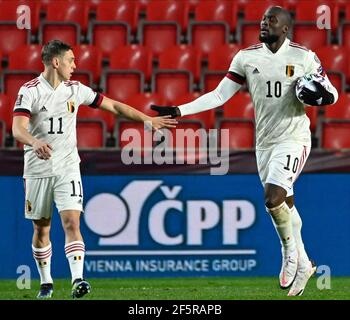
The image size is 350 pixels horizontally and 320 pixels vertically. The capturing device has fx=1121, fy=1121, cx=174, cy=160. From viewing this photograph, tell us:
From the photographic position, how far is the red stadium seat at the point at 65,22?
1519cm

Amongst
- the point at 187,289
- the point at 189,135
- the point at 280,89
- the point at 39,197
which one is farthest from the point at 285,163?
the point at 189,135

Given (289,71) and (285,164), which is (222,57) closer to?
(289,71)

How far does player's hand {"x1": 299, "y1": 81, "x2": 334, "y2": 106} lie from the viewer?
356 inches

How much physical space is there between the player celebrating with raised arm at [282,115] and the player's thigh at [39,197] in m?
1.13

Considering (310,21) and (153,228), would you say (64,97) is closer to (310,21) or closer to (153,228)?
(153,228)

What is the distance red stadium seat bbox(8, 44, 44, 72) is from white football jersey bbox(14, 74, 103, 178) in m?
5.29

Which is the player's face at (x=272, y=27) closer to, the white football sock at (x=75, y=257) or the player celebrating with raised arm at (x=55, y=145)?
the player celebrating with raised arm at (x=55, y=145)

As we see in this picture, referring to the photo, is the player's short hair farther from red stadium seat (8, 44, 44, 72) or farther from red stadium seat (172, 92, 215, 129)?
red stadium seat (8, 44, 44, 72)

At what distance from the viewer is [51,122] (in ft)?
30.7

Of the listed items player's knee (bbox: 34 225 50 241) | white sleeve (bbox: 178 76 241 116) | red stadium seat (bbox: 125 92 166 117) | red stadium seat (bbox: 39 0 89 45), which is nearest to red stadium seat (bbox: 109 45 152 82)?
red stadium seat (bbox: 39 0 89 45)

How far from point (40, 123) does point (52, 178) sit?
47cm

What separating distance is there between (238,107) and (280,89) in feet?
14.1
